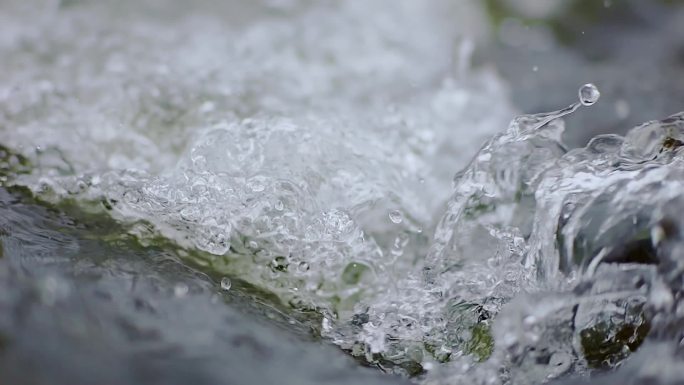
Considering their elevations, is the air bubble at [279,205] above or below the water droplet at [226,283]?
above

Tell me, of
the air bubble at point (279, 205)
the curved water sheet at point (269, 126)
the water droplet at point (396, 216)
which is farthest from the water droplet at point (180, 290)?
the water droplet at point (396, 216)

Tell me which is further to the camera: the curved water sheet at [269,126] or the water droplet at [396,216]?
the water droplet at [396,216]

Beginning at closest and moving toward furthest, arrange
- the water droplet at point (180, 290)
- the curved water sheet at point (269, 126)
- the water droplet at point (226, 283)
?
the water droplet at point (180, 290) → the water droplet at point (226, 283) → the curved water sheet at point (269, 126)

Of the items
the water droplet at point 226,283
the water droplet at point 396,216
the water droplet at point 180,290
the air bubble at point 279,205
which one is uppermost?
the air bubble at point 279,205

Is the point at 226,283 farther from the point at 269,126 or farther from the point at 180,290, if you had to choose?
the point at 269,126

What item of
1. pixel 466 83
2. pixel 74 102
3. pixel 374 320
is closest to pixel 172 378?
pixel 374 320

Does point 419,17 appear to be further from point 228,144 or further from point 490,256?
point 490,256

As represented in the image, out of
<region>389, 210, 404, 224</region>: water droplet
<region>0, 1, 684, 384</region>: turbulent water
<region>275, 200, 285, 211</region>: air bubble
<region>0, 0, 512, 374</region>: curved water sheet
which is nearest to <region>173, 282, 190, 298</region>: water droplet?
<region>0, 1, 684, 384</region>: turbulent water

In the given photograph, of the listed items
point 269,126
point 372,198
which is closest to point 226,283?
point 372,198

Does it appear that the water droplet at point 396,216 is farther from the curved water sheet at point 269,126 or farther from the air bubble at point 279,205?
the air bubble at point 279,205
